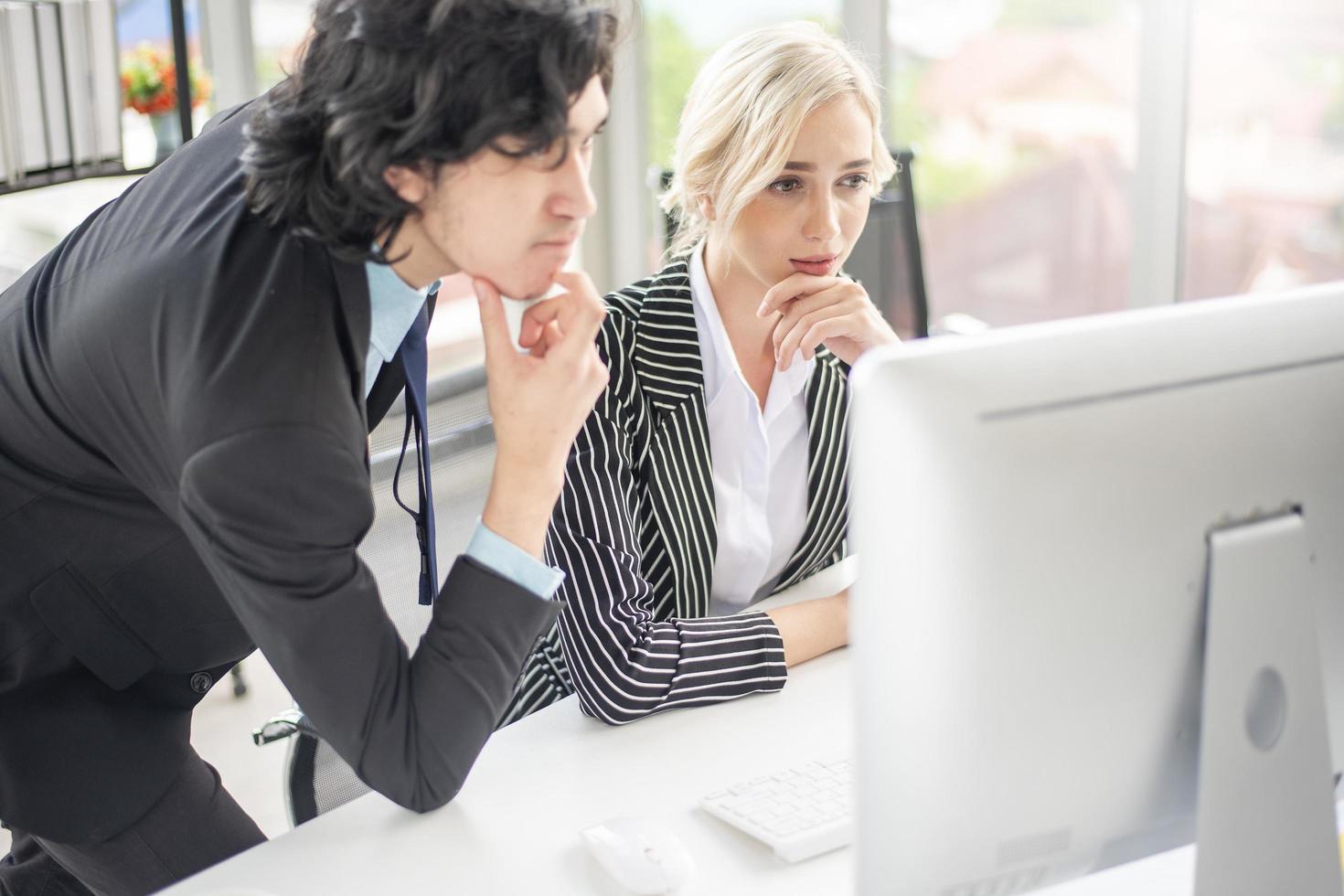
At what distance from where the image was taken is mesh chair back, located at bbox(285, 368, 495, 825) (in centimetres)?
149

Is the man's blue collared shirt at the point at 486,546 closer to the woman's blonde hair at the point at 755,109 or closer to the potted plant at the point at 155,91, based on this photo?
the woman's blonde hair at the point at 755,109

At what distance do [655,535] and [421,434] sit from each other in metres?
0.37

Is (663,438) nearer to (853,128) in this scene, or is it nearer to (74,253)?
(853,128)

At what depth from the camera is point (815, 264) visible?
1648 millimetres

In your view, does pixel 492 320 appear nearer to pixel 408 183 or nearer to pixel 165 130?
pixel 408 183

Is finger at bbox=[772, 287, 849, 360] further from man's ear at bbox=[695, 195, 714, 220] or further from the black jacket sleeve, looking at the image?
the black jacket sleeve

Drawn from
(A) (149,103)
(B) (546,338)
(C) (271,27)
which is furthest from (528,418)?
(C) (271,27)

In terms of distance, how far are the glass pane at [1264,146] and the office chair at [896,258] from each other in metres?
1.16

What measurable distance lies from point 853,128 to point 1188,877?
938 mm

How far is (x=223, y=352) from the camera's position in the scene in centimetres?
100

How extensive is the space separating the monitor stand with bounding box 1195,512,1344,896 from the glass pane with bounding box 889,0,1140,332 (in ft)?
8.45

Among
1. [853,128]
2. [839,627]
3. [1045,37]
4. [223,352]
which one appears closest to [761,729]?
[839,627]

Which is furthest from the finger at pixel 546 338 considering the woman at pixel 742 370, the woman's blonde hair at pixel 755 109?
the woman's blonde hair at pixel 755 109

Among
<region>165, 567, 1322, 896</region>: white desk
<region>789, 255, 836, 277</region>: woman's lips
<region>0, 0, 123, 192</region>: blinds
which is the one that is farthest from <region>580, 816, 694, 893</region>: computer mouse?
<region>0, 0, 123, 192</region>: blinds
